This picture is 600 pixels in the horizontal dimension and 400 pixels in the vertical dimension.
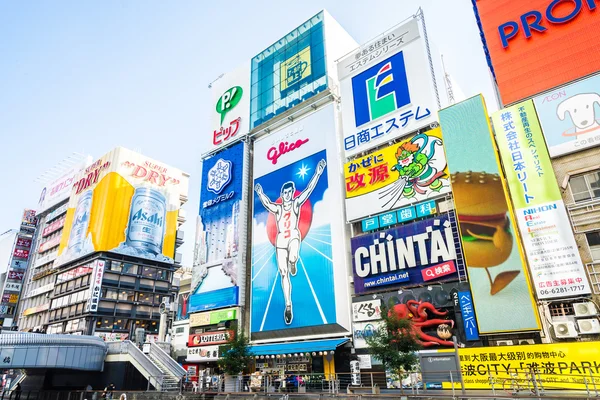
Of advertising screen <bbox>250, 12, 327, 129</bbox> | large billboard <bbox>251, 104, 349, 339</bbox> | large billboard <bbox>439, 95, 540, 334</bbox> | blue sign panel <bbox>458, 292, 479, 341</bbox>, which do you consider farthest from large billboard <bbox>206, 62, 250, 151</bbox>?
blue sign panel <bbox>458, 292, 479, 341</bbox>

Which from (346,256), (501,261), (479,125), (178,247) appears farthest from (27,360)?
(178,247)

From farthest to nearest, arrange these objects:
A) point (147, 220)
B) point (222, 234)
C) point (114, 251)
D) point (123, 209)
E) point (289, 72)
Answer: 1. point (147, 220)
2. point (123, 209)
3. point (114, 251)
4. point (289, 72)
5. point (222, 234)

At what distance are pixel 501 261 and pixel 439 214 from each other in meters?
5.76

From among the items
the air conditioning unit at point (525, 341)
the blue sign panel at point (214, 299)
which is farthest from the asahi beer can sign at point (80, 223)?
the air conditioning unit at point (525, 341)

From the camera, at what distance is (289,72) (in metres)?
47.4

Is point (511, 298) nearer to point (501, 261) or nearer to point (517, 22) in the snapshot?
point (501, 261)

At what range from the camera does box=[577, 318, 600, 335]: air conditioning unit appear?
21688mm

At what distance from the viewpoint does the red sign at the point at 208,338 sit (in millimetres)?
39987

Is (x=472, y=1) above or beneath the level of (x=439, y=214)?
above

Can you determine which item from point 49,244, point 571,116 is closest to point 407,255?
point 571,116

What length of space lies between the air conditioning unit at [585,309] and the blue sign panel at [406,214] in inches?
443

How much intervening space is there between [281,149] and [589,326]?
2996cm

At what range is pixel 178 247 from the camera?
7850 cm

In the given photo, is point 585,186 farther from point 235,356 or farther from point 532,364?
point 235,356
